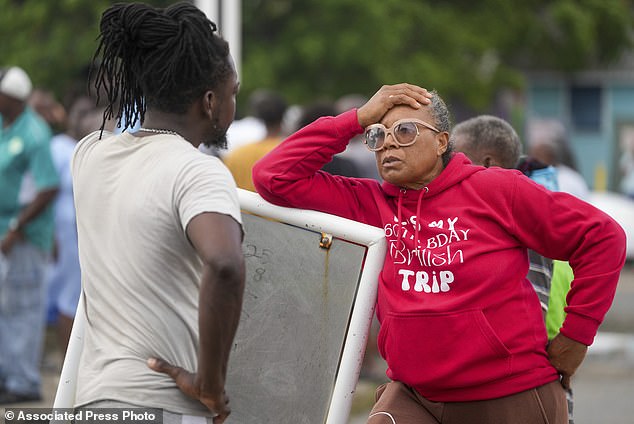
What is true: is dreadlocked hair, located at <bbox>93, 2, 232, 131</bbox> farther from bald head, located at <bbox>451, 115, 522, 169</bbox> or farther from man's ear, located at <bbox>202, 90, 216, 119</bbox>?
bald head, located at <bbox>451, 115, 522, 169</bbox>

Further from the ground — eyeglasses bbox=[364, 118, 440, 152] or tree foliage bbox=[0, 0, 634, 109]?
eyeglasses bbox=[364, 118, 440, 152]

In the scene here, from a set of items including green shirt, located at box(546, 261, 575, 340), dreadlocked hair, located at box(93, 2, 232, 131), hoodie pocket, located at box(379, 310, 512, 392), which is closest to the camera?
dreadlocked hair, located at box(93, 2, 232, 131)

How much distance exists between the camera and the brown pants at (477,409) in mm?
3775

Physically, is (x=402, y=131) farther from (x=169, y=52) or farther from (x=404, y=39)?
(x=404, y=39)

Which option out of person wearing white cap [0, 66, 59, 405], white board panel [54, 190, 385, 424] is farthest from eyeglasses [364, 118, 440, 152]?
person wearing white cap [0, 66, 59, 405]

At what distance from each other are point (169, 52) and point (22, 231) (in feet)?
16.4

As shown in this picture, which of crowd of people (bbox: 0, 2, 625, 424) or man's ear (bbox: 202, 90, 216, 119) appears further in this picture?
man's ear (bbox: 202, 90, 216, 119)

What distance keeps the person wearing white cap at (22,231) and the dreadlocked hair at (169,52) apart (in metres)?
4.72

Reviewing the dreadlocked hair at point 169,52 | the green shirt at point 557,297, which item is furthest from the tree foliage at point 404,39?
the dreadlocked hair at point 169,52

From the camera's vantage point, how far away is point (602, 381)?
10.1m

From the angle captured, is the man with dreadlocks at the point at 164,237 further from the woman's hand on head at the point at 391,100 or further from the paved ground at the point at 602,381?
the paved ground at the point at 602,381

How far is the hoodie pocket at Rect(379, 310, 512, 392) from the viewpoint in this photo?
146 inches

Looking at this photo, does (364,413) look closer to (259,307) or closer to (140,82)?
(259,307)


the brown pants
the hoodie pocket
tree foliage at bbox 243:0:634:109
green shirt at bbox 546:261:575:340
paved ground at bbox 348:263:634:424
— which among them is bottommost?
paved ground at bbox 348:263:634:424
